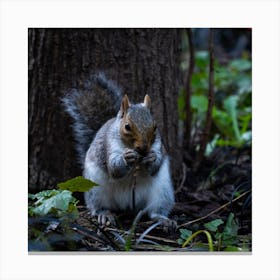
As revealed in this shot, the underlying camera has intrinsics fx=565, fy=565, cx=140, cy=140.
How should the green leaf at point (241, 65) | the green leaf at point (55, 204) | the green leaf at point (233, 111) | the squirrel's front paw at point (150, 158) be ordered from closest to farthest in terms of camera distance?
the green leaf at point (55, 204)
the squirrel's front paw at point (150, 158)
the green leaf at point (233, 111)
the green leaf at point (241, 65)

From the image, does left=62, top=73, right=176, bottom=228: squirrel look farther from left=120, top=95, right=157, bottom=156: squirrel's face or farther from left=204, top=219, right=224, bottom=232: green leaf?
left=204, top=219, right=224, bottom=232: green leaf

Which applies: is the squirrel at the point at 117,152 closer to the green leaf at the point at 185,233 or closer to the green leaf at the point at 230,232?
the green leaf at the point at 185,233

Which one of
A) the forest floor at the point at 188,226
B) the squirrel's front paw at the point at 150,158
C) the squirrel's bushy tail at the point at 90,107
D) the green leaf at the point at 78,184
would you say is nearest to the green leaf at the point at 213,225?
the forest floor at the point at 188,226

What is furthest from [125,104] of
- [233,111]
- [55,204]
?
[233,111]

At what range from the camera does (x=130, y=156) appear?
2.62 m

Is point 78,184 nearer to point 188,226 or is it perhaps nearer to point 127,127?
point 127,127

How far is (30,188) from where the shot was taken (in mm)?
3312

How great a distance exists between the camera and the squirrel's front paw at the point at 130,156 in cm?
261

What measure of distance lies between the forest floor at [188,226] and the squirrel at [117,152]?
9 centimetres

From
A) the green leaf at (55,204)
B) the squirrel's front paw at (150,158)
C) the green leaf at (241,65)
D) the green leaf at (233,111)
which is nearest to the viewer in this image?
the green leaf at (55,204)

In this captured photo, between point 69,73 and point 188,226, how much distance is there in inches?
43.9
